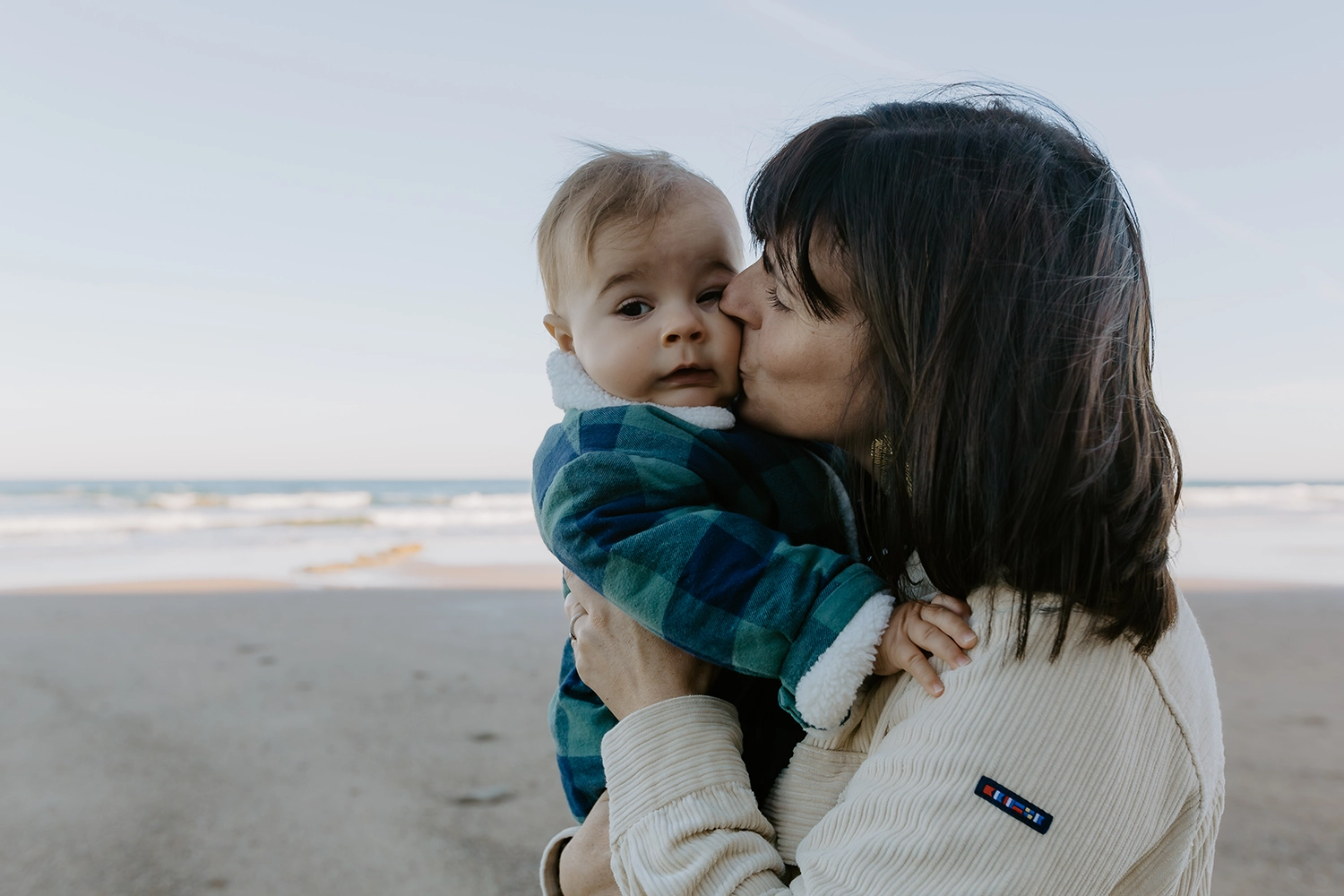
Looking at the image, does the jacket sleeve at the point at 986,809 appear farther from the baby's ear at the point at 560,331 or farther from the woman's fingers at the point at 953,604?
the baby's ear at the point at 560,331

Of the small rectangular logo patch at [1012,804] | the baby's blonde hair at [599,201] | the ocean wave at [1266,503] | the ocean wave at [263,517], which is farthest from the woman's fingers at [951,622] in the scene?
the ocean wave at [1266,503]

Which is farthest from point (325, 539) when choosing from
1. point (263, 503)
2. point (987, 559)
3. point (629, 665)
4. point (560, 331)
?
point (987, 559)

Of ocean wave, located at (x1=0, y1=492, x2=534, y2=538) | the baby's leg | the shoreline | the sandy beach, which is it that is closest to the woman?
the baby's leg

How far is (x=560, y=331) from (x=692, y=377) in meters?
0.40

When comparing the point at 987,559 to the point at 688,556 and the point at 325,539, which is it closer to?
the point at 688,556

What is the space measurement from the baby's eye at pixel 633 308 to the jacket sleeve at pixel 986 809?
83 cm

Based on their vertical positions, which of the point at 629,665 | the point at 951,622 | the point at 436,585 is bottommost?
the point at 436,585

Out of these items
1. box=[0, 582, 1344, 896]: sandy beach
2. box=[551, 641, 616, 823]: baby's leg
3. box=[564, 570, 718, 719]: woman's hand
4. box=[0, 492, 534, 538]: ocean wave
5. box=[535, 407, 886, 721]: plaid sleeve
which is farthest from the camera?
box=[0, 492, 534, 538]: ocean wave

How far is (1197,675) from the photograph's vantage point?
1062 mm

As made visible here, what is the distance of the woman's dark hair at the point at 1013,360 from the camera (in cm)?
92

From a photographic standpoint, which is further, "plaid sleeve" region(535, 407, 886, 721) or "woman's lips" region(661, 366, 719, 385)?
"woman's lips" region(661, 366, 719, 385)

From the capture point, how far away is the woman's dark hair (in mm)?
924

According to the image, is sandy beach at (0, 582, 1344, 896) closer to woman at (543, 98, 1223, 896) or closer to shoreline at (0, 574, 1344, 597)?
shoreline at (0, 574, 1344, 597)

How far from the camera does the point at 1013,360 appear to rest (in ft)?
3.09
